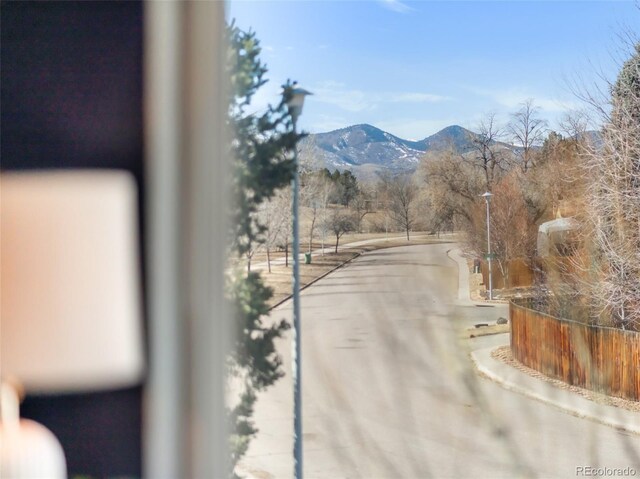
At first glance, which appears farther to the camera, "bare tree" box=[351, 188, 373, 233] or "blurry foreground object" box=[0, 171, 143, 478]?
"bare tree" box=[351, 188, 373, 233]

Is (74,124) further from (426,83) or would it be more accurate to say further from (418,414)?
(418,414)

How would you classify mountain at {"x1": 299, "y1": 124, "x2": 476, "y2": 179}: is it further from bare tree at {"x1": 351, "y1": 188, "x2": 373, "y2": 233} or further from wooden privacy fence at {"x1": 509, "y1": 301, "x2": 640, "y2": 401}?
wooden privacy fence at {"x1": 509, "y1": 301, "x2": 640, "y2": 401}

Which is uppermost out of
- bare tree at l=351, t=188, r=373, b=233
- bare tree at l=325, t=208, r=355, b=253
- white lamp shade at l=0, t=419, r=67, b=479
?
bare tree at l=351, t=188, r=373, b=233

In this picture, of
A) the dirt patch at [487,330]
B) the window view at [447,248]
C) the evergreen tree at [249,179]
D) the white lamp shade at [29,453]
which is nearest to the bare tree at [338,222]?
the window view at [447,248]

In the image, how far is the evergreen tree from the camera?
0.93 m

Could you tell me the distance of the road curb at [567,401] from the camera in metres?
1.01

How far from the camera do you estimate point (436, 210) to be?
1.04 meters

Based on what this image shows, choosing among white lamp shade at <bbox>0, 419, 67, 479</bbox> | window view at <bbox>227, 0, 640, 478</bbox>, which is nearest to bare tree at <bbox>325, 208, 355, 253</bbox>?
window view at <bbox>227, 0, 640, 478</bbox>

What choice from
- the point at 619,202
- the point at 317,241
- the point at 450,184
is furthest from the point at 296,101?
the point at 619,202

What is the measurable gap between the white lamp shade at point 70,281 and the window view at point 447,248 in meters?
0.27

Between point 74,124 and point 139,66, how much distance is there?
6.9 inches

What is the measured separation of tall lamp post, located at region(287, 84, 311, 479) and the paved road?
2 cm

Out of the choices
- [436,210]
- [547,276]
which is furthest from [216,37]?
[547,276]

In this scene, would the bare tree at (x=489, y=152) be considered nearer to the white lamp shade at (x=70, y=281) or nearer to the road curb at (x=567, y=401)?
the road curb at (x=567, y=401)
